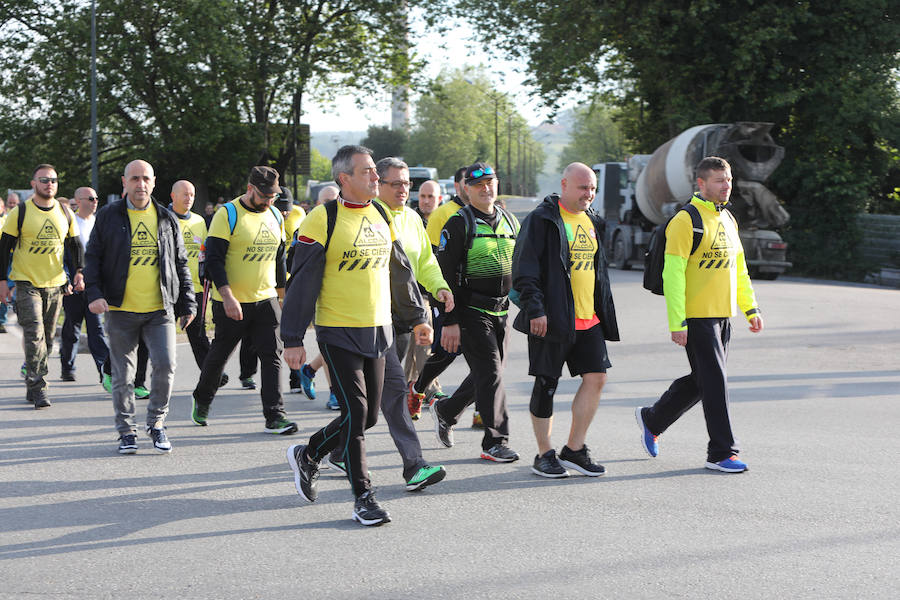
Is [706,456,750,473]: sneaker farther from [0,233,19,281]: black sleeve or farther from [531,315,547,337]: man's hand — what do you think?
[0,233,19,281]: black sleeve

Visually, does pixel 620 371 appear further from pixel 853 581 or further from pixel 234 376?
pixel 853 581

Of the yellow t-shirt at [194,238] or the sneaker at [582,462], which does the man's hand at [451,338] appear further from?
the yellow t-shirt at [194,238]

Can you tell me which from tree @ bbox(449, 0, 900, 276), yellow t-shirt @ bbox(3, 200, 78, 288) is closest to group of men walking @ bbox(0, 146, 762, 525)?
yellow t-shirt @ bbox(3, 200, 78, 288)

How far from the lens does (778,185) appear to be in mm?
28812

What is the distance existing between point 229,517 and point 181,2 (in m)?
29.4

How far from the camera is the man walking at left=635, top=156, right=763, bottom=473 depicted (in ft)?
20.4

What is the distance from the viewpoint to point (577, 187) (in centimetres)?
602

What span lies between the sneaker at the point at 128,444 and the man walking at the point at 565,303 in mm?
2710

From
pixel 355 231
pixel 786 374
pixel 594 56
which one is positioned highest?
pixel 594 56

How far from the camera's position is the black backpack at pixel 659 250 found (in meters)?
6.30

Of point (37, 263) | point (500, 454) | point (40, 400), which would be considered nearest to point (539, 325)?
point (500, 454)

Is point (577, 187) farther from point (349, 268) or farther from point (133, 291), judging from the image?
point (133, 291)

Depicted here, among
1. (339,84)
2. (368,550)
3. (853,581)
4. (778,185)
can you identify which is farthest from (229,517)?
(339,84)

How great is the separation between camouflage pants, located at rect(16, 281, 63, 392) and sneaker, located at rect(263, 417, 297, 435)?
243cm
